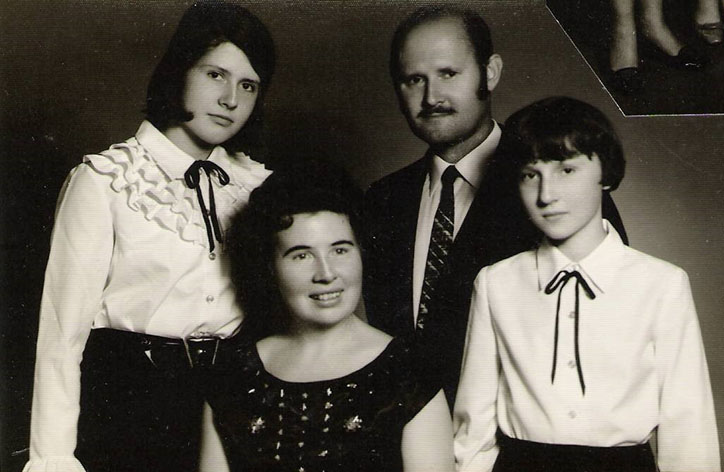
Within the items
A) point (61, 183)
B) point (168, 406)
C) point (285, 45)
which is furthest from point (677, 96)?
point (61, 183)

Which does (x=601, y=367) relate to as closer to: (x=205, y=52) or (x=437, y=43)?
(x=437, y=43)

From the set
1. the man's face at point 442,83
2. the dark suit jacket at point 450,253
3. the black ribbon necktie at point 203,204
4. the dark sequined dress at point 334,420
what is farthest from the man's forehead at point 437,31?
the dark sequined dress at point 334,420

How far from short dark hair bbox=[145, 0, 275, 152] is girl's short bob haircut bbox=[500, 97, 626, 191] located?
0.51m

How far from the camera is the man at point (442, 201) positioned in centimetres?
139

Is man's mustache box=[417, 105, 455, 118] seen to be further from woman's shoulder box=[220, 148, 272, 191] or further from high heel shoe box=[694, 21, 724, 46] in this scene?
high heel shoe box=[694, 21, 724, 46]

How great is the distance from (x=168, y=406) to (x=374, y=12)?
0.89 metres

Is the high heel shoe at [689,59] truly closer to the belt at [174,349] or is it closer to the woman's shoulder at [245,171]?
the woman's shoulder at [245,171]

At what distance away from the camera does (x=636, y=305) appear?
123 centimetres

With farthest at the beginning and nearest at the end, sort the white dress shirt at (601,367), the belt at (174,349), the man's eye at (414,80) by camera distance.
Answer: the man's eye at (414,80) < the belt at (174,349) < the white dress shirt at (601,367)

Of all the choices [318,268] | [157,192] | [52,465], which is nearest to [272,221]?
[318,268]

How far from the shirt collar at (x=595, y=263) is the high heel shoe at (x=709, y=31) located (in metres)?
0.53

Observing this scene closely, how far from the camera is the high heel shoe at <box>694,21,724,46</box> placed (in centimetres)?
151

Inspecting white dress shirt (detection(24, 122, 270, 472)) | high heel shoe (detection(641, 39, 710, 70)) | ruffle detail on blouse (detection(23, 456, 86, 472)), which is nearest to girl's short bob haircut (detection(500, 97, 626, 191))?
high heel shoe (detection(641, 39, 710, 70))

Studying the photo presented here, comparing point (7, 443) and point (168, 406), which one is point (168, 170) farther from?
point (7, 443)
